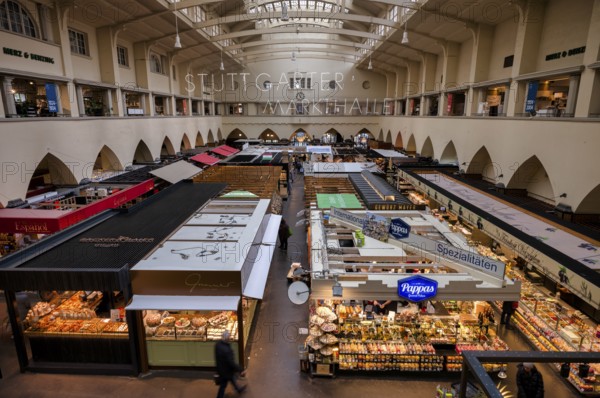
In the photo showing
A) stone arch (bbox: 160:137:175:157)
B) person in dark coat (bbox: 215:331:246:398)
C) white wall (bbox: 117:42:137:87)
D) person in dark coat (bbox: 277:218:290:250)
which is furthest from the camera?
stone arch (bbox: 160:137:175:157)

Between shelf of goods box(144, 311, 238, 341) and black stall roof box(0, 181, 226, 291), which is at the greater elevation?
black stall roof box(0, 181, 226, 291)

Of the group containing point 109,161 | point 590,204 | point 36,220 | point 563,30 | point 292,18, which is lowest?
point 36,220

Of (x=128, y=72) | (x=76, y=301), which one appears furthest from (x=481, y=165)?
(x=128, y=72)

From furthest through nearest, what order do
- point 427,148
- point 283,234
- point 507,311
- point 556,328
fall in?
1. point 427,148
2. point 283,234
3. point 507,311
4. point 556,328

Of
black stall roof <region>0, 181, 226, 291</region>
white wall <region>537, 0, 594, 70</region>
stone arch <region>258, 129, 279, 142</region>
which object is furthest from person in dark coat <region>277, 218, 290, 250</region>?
stone arch <region>258, 129, 279, 142</region>

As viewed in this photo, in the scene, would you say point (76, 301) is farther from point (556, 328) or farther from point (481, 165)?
point (481, 165)

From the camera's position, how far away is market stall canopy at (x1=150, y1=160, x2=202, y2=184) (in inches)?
596

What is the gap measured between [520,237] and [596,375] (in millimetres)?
2705

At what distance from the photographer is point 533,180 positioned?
40.8 feet

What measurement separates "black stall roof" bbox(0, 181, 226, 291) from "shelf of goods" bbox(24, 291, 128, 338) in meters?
1.14

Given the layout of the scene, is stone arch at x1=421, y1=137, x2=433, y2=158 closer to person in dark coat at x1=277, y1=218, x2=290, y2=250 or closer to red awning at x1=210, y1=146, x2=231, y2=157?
red awning at x1=210, y1=146, x2=231, y2=157

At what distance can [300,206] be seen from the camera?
19188 millimetres

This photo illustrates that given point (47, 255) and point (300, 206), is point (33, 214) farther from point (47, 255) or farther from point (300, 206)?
point (300, 206)

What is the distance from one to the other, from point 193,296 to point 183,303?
227mm
